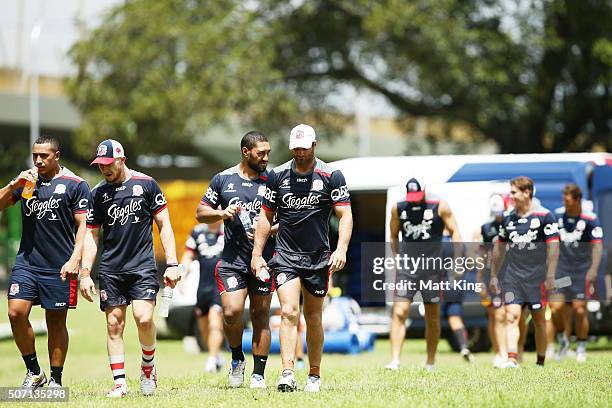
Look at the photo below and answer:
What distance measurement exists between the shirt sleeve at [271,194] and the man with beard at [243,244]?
32 centimetres

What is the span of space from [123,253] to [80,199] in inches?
28.2

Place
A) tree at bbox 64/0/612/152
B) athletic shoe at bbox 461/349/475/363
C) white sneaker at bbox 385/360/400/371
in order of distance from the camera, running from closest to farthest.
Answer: white sneaker at bbox 385/360/400/371, athletic shoe at bbox 461/349/475/363, tree at bbox 64/0/612/152

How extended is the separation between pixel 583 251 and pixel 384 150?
4394 cm

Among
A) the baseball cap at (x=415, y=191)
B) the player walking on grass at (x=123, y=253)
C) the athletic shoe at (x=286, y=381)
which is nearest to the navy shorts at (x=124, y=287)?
the player walking on grass at (x=123, y=253)

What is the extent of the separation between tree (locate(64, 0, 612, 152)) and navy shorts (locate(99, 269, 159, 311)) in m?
19.4

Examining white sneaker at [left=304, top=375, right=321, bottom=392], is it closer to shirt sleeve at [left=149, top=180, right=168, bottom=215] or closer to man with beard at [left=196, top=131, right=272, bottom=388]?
man with beard at [left=196, top=131, right=272, bottom=388]

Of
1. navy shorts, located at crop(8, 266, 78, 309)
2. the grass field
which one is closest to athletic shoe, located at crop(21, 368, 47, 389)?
the grass field

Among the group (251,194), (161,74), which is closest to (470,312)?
(251,194)

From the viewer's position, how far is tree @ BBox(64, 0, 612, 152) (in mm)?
29531

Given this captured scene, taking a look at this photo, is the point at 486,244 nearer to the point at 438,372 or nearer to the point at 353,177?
the point at 438,372

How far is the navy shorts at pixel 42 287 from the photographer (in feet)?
34.3

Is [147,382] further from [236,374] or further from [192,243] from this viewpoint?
[192,243]

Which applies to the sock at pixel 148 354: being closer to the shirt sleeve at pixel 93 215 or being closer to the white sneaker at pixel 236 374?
the white sneaker at pixel 236 374

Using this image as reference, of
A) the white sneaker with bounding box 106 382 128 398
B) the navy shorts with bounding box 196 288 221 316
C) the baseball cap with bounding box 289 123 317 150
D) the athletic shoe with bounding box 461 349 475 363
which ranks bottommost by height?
the athletic shoe with bounding box 461 349 475 363
